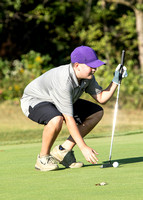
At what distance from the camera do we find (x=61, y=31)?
2023cm

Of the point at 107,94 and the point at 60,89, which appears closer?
the point at 60,89

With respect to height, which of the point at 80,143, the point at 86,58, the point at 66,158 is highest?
the point at 86,58

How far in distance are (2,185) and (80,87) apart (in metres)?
1.45

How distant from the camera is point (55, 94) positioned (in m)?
5.32

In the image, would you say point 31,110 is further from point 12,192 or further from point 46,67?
point 46,67

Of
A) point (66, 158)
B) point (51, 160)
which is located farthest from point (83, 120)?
point (51, 160)

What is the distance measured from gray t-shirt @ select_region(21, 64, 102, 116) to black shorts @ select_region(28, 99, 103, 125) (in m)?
0.06

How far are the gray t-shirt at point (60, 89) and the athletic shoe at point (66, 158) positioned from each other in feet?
1.86

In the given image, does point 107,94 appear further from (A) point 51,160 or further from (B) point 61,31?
(B) point 61,31

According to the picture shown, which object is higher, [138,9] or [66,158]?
[138,9]

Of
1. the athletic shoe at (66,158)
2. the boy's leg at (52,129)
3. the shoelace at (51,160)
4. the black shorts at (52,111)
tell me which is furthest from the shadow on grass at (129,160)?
→ the boy's leg at (52,129)

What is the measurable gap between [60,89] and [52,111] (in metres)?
0.27

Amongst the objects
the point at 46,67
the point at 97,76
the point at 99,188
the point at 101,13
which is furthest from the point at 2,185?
the point at 101,13

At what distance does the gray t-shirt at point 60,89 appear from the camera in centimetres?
522
